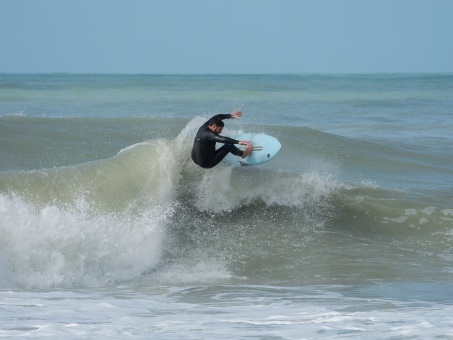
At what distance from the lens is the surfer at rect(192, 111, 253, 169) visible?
10.4 metres

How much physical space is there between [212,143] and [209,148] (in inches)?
3.5

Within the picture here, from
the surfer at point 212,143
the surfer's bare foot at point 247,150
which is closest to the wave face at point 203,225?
the surfer's bare foot at point 247,150

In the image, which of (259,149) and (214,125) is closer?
(214,125)

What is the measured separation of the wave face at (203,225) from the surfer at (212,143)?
35.3 inches

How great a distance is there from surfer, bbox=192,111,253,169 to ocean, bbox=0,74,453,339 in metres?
0.91

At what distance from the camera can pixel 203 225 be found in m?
11.1

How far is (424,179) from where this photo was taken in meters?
15.6

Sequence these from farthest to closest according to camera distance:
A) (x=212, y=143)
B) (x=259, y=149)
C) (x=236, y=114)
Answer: (x=259, y=149), (x=212, y=143), (x=236, y=114)

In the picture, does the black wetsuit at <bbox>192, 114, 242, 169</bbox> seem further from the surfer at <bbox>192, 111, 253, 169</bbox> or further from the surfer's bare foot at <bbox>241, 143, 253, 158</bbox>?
the surfer's bare foot at <bbox>241, 143, 253, 158</bbox>

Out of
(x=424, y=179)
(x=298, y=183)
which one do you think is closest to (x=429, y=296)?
(x=298, y=183)

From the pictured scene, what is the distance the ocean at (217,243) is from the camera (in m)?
6.05

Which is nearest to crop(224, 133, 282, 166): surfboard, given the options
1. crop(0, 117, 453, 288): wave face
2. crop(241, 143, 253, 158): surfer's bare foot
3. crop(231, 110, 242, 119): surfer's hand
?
crop(241, 143, 253, 158): surfer's bare foot

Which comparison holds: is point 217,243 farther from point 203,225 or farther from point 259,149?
point 259,149

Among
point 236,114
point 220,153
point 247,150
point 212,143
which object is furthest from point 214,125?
point 247,150
